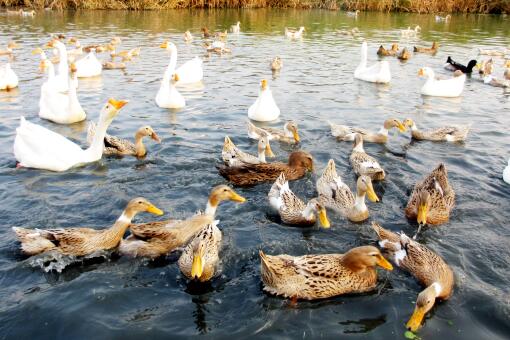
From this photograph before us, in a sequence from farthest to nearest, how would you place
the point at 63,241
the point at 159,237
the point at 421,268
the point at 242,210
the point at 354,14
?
the point at 354,14 → the point at 242,210 → the point at 159,237 → the point at 63,241 → the point at 421,268

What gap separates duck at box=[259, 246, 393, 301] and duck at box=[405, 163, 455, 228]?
1.67m

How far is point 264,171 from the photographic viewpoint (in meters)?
8.60

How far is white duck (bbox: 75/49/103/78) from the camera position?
16.3 m

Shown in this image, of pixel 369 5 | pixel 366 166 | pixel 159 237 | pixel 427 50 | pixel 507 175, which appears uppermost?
pixel 369 5

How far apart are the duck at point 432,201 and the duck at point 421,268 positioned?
26.3 inches

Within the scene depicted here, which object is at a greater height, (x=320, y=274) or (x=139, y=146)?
(x=139, y=146)

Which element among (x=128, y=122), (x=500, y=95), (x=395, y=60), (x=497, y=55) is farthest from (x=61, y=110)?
(x=497, y=55)

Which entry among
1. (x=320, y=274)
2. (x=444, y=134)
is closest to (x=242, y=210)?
(x=320, y=274)

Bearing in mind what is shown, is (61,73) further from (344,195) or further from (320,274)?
(320,274)

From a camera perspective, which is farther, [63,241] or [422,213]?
[422,213]

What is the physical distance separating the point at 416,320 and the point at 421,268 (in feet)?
3.35

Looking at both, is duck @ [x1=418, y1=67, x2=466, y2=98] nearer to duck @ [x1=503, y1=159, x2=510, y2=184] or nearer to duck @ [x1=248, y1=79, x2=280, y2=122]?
duck @ [x1=248, y1=79, x2=280, y2=122]

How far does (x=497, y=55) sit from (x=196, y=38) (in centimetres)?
1526

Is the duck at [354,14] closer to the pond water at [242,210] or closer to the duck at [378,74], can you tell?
the pond water at [242,210]
